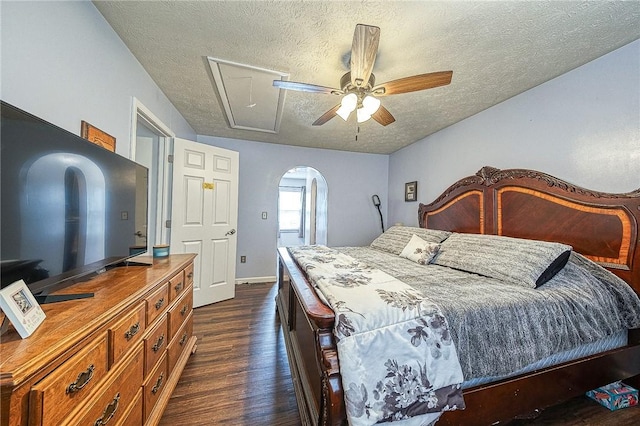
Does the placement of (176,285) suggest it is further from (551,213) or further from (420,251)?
(551,213)

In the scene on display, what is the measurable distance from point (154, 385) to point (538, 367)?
6.93 ft

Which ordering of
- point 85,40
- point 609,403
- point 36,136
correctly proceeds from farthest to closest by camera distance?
point 609,403 → point 85,40 → point 36,136

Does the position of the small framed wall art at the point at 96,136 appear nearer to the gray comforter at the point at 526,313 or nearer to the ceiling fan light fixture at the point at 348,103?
the ceiling fan light fixture at the point at 348,103

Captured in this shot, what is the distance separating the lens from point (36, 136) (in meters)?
0.78

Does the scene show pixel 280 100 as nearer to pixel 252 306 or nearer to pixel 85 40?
pixel 85 40

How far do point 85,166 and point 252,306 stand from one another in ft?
7.82

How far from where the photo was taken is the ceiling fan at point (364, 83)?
4.38 feet

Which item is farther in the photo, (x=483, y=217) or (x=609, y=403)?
(x=483, y=217)

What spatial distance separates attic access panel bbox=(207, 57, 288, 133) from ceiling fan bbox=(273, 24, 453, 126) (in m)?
0.54

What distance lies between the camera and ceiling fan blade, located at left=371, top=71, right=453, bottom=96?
1502 mm

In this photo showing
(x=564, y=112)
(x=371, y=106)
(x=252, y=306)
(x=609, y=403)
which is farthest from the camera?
(x=252, y=306)

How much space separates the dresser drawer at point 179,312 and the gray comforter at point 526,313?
5.18 ft

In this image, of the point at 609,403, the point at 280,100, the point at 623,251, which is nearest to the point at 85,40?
the point at 280,100

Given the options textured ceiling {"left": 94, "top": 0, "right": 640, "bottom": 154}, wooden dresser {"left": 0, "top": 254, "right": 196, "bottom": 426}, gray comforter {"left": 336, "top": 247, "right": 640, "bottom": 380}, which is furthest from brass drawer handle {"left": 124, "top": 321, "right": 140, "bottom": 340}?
textured ceiling {"left": 94, "top": 0, "right": 640, "bottom": 154}
